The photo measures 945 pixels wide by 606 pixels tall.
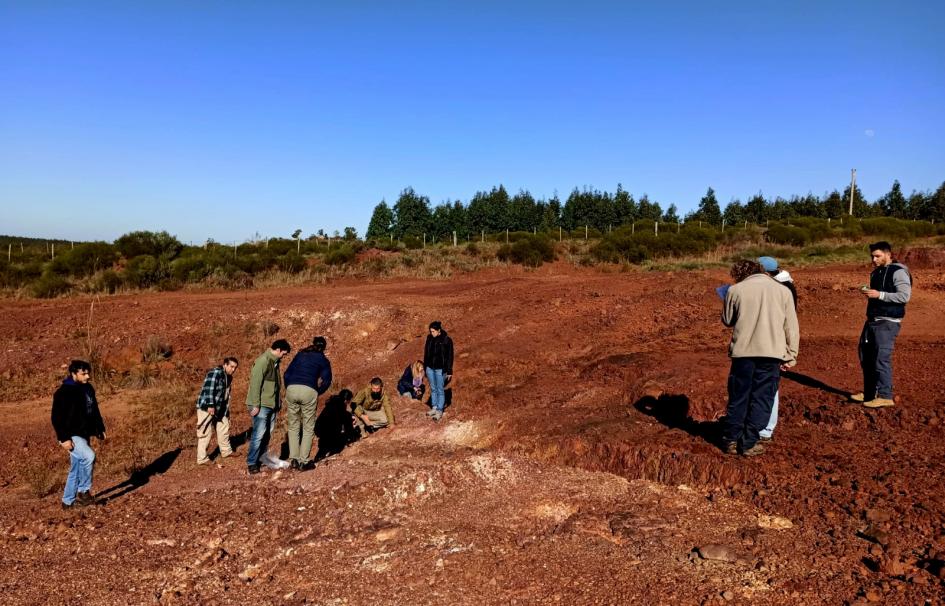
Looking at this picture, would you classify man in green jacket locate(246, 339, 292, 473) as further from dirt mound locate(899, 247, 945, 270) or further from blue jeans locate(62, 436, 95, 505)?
dirt mound locate(899, 247, 945, 270)

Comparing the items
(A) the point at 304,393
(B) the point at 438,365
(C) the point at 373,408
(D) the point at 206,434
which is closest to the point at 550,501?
(A) the point at 304,393

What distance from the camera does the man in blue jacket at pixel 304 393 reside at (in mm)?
7676

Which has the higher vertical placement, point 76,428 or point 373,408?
point 76,428

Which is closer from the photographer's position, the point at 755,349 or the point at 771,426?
the point at 755,349

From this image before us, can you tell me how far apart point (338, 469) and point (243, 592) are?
8.76ft

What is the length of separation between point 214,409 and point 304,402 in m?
1.59

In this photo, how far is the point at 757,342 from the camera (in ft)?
17.9

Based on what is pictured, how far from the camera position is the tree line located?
5025cm

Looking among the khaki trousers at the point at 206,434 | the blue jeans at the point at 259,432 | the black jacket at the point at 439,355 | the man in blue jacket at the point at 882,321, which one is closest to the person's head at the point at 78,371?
the khaki trousers at the point at 206,434

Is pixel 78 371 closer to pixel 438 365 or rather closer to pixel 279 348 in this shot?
pixel 279 348

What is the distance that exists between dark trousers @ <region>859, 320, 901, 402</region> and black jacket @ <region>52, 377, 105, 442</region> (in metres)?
8.09

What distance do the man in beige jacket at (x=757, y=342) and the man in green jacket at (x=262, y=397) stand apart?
497 cm

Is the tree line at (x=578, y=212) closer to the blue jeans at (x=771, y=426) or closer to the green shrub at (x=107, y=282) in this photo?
the green shrub at (x=107, y=282)

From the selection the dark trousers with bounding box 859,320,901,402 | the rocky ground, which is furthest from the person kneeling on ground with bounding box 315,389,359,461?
the dark trousers with bounding box 859,320,901,402
